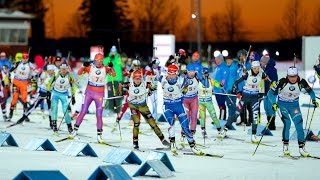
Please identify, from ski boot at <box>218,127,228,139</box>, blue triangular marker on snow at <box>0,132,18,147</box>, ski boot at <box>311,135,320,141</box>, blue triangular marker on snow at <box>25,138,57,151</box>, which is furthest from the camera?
ski boot at <box>218,127,228,139</box>

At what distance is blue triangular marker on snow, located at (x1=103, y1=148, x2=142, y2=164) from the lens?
1399 cm

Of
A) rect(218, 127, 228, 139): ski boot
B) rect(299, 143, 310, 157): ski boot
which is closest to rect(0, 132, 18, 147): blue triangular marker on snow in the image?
rect(218, 127, 228, 139): ski boot

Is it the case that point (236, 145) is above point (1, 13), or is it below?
below

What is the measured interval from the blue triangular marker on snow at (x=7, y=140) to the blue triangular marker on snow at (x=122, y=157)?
3647 millimetres

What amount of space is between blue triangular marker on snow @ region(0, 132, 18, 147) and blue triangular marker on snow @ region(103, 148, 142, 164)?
365 centimetres

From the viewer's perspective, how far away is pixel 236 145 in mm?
17453

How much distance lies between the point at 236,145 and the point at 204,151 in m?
1.40

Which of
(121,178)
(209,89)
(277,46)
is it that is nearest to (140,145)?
(209,89)

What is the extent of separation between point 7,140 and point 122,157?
4295 millimetres

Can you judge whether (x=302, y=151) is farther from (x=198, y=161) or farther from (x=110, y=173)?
(x=110, y=173)

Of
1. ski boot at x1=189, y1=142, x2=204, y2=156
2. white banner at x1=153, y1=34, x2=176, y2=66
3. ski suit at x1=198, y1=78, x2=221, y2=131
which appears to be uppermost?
white banner at x1=153, y1=34, x2=176, y2=66

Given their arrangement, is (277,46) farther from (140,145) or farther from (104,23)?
(140,145)

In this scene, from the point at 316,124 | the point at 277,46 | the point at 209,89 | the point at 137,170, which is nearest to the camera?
the point at 137,170

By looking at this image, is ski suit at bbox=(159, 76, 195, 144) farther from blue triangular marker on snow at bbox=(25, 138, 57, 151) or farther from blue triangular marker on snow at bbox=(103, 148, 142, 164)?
blue triangular marker on snow at bbox=(25, 138, 57, 151)
